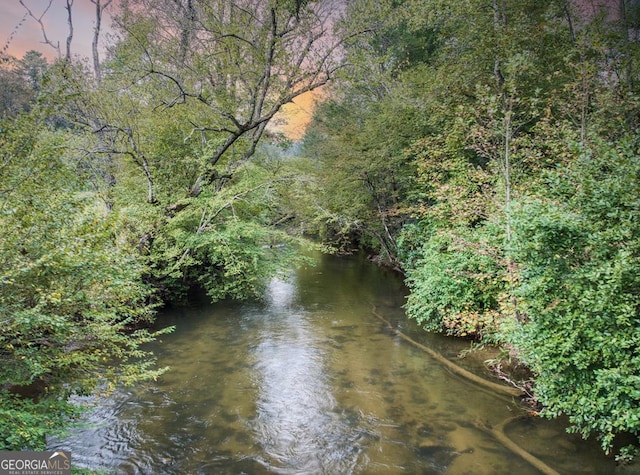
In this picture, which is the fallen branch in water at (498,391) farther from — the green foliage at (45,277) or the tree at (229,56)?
the tree at (229,56)

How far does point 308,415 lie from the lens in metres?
7.11

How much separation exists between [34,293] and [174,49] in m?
13.5

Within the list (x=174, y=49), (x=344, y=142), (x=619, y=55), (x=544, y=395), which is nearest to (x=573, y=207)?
(x=544, y=395)

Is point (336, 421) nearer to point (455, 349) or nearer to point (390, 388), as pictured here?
point (390, 388)

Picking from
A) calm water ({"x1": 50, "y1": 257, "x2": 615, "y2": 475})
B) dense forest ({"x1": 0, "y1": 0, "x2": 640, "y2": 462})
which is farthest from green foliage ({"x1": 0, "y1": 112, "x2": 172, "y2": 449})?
calm water ({"x1": 50, "y1": 257, "x2": 615, "y2": 475})

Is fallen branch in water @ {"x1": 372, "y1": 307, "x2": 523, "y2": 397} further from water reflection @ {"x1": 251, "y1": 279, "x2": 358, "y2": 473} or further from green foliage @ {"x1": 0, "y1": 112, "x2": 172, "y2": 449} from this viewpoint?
green foliage @ {"x1": 0, "y1": 112, "x2": 172, "y2": 449}

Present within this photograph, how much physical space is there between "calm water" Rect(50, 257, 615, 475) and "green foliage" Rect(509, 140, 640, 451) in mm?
1527

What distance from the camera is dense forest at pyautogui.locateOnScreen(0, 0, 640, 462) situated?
4480 millimetres

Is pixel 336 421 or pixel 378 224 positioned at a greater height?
pixel 378 224

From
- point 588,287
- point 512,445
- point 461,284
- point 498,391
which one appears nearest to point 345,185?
point 461,284

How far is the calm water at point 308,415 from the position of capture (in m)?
5.72

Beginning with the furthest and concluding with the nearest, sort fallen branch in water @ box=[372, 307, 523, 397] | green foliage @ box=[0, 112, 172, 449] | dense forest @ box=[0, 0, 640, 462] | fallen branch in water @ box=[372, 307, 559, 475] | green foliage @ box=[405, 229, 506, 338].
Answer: green foliage @ box=[405, 229, 506, 338] → fallen branch in water @ box=[372, 307, 523, 397] → fallen branch in water @ box=[372, 307, 559, 475] → dense forest @ box=[0, 0, 640, 462] → green foliage @ box=[0, 112, 172, 449]

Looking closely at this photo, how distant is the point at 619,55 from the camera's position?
8969mm

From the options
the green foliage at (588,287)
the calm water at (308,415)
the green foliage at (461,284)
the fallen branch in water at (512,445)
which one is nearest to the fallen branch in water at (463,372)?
the calm water at (308,415)
